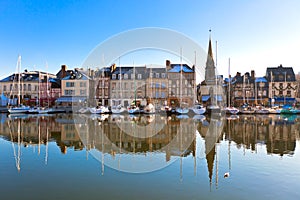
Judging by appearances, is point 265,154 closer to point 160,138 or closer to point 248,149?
point 248,149

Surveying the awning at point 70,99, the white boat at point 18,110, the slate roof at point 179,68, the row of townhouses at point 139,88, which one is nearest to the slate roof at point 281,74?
the row of townhouses at point 139,88

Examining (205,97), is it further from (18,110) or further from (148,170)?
(148,170)

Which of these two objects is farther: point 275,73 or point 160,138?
point 275,73

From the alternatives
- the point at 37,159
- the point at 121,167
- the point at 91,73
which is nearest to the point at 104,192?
the point at 121,167

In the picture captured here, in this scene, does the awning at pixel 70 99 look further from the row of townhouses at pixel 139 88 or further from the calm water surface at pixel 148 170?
the calm water surface at pixel 148 170

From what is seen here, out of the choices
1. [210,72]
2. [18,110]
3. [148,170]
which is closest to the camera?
[148,170]

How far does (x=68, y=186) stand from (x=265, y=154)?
27.1 feet

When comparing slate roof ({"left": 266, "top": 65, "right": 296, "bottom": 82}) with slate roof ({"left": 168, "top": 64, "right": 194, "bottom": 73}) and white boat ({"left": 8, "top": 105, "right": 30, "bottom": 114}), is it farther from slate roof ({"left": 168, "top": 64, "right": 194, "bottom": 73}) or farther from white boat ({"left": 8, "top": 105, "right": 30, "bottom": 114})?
white boat ({"left": 8, "top": 105, "right": 30, "bottom": 114})

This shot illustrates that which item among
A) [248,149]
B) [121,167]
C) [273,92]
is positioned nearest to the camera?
[121,167]

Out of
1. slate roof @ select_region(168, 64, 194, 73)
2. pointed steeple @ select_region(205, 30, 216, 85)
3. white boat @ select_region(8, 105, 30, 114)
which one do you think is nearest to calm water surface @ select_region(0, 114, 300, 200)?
white boat @ select_region(8, 105, 30, 114)

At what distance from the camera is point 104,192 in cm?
629

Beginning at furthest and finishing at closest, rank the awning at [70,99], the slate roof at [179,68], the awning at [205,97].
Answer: the awning at [205,97]
the slate roof at [179,68]
the awning at [70,99]

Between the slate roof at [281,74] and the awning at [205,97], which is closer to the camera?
the awning at [205,97]

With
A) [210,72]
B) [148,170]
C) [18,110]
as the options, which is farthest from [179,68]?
[148,170]
